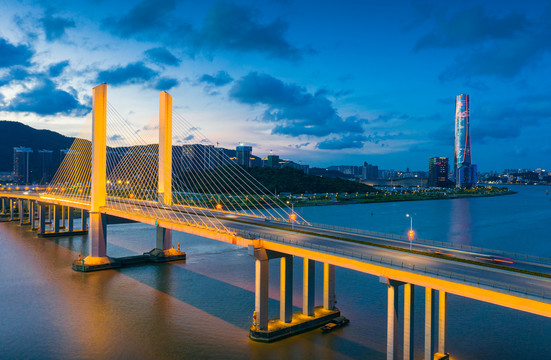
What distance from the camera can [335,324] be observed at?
21.6m

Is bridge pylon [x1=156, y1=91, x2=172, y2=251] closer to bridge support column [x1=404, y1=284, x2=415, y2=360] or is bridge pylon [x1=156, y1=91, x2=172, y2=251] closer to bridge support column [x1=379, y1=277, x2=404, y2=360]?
bridge support column [x1=379, y1=277, x2=404, y2=360]

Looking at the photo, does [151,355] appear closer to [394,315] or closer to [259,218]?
[394,315]

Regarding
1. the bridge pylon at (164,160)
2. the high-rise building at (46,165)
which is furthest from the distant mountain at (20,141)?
the bridge pylon at (164,160)

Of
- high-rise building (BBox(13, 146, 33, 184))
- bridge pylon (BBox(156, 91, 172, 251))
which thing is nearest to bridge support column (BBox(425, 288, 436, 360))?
bridge pylon (BBox(156, 91, 172, 251))

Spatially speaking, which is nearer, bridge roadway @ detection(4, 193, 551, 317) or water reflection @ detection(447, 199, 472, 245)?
bridge roadway @ detection(4, 193, 551, 317)

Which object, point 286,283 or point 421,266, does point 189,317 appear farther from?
point 421,266

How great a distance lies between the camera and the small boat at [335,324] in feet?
69.3

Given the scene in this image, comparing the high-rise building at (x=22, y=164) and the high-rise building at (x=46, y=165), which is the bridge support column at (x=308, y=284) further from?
the high-rise building at (x=46, y=165)

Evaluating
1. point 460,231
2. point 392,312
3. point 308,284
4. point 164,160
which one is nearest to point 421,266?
point 392,312

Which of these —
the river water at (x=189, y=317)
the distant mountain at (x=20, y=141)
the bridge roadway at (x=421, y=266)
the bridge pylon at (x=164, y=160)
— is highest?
the distant mountain at (x=20, y=141)

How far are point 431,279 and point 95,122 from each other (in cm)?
3334

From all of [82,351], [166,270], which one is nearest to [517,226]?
[166,270]

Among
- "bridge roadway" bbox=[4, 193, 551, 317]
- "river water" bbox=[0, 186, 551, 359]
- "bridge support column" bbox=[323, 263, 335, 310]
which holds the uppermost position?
"bridge roadway" bbox=[4, 193, 551, 317]

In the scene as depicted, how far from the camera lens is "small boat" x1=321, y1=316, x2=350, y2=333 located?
21127 millimetres
